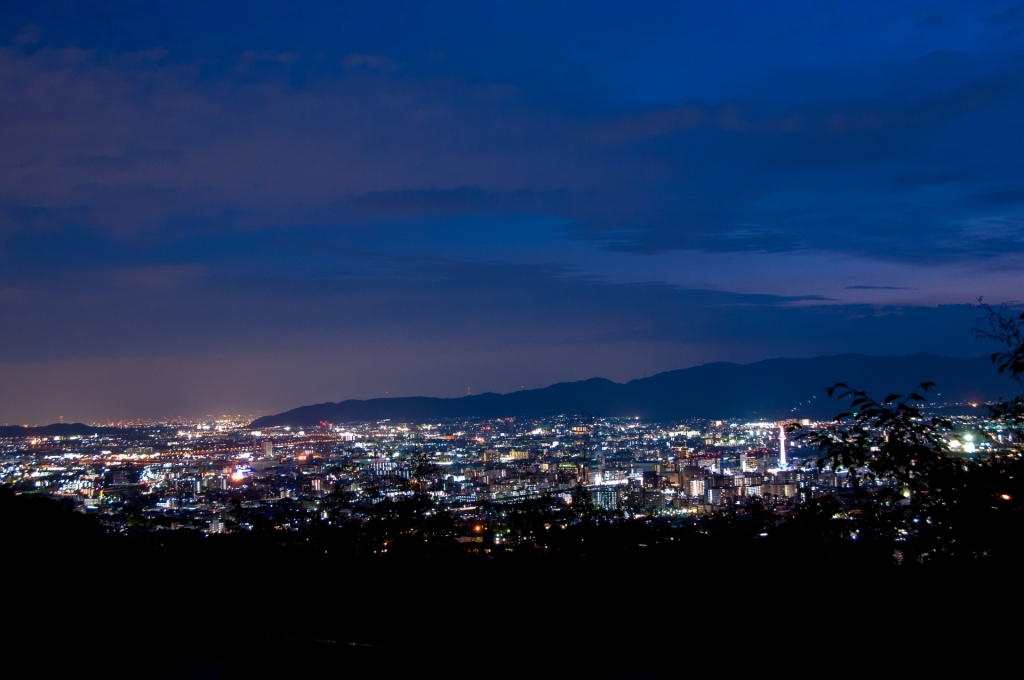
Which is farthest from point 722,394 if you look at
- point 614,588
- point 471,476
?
point 614,588

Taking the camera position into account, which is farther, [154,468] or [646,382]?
[646,382]

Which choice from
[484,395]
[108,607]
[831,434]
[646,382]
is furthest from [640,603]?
[484,395]

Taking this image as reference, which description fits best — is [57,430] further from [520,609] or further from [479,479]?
[520,609]

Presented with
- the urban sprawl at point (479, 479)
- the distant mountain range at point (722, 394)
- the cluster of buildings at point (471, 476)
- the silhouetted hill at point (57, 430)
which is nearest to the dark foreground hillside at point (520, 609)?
the urban sprawl at point (479, 479)

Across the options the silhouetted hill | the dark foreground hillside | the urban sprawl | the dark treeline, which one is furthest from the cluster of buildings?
the silhouetted hill

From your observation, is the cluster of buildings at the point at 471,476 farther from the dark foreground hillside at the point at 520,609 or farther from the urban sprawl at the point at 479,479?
the dark foreground hillside at the point at 520,609

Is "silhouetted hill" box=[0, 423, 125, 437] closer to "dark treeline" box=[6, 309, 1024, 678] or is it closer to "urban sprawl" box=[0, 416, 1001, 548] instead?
"urban sprawl" box=[0, 416, 1001, 548]

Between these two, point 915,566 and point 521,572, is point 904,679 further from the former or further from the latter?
point 521,572
